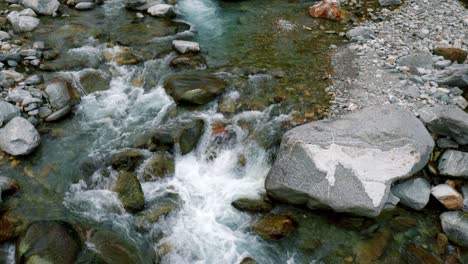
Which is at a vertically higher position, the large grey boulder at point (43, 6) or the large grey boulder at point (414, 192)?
the large grey boulder at point (43, 6)

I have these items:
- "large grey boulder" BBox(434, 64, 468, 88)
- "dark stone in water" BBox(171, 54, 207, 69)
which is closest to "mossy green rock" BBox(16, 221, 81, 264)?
"dark stone in water" BBox(171, 54, 207, 69)

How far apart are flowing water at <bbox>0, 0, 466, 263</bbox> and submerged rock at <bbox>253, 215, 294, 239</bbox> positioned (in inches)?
5.1

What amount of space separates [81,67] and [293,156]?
6094mm

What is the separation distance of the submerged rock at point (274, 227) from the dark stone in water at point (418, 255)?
6.25 ft

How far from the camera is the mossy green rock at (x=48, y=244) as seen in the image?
554 cm

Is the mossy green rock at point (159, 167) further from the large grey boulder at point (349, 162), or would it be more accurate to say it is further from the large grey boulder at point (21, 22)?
the large grey boulder at point (21, 22)

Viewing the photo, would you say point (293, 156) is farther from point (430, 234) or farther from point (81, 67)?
point (81, 67)

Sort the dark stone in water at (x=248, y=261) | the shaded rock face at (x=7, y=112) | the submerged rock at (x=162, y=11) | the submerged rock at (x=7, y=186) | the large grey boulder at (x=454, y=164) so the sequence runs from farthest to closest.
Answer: the submerged rock at (x=162, y=11), the shaded rock face at (x=7, y=112), the large grey boulder at (x=454, y=164), the submerged rock at (x=7, y=186), the dark stone in water at (x=248, y=261)

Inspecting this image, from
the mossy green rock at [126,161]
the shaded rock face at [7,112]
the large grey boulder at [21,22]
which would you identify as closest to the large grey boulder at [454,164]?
the mossy green rock at [126,161]

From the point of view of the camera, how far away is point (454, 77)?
338 inches

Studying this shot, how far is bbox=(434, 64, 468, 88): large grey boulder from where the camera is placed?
8562 millimetres

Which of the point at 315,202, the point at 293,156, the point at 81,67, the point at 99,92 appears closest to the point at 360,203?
the point at 315,202

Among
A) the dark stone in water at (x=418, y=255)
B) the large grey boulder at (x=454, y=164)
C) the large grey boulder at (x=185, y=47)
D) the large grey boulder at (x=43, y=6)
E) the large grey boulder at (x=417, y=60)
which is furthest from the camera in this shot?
the large grey boulder at (x=43, y=6)

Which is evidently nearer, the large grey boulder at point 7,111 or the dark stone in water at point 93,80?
the large grey boulder at point 7,111
